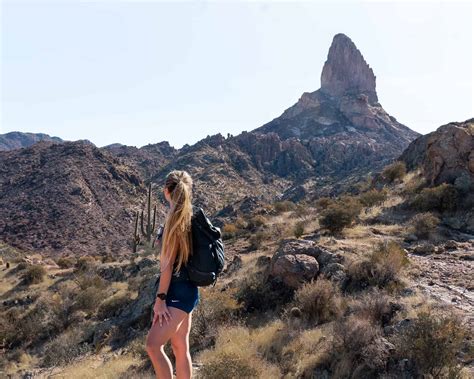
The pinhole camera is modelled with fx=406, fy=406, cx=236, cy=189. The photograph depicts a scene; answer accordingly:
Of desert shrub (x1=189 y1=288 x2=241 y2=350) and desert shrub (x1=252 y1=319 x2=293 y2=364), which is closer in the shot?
desert shrub (x1=252 y1=319 x2=293 y2=364)

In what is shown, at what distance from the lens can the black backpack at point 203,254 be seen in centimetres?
359

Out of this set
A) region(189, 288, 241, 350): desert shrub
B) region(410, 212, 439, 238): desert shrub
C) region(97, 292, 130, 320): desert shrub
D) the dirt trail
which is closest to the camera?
the dirt trail

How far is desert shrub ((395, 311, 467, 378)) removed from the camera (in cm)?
457

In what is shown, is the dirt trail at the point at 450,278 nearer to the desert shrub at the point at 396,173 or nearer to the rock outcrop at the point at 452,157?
the rock outcrop at the point at 452,157

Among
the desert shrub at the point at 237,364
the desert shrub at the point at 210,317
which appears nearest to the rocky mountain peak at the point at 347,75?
the desert shrub at the point at 210,317

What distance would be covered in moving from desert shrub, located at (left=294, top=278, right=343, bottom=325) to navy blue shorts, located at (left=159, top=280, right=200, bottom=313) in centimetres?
372

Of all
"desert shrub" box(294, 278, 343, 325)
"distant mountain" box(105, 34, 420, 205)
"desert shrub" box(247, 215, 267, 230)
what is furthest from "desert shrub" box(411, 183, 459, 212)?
"distant mountain" box(105, 34, 420, 205)

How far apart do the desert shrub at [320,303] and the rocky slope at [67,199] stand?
1347 inches

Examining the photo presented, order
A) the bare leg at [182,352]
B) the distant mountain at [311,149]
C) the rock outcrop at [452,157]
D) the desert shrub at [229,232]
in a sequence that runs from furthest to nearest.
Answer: the distant mountain at [311,149]
the desert shrub at [229,232]
the rock outcrop at [452,157]
the bare leg at [182,352]

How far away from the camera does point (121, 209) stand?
47.7 metres

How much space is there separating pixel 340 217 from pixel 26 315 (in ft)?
40.5

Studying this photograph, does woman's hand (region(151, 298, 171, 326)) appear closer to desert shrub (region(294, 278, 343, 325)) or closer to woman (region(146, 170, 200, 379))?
woman (region(146, 170, 200, 379))

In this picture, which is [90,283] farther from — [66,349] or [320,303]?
[320,303]

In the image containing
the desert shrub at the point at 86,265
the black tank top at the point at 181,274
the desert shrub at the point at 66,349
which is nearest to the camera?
the black tank top at the point at 181,274
